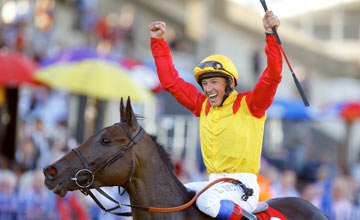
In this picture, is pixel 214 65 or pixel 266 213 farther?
pixel 266 213

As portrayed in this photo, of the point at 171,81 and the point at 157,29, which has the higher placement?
the point at 157,29

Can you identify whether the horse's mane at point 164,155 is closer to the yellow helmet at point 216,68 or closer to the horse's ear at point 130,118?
the horse's ear at point 130,118

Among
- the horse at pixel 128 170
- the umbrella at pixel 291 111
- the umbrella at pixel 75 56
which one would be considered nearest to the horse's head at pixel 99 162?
the horse at pixel 128 170

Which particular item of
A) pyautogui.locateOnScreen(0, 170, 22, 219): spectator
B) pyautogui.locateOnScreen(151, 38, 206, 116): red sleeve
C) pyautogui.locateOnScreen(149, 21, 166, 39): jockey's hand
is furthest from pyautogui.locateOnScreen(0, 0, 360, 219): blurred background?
pyautogui.locateOnScreen(149, 21, 166, 39): jockey's hand

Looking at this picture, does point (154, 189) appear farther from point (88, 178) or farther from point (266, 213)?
point (266, 213)

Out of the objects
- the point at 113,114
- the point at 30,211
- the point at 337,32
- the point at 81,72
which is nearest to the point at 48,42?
the point at 113,114

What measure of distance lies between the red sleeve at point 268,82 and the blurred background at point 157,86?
0.97 meters

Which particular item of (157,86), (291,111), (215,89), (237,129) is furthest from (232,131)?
(291,111)

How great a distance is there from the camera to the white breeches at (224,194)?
4.29m

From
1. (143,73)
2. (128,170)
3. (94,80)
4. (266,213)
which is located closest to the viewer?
(128,170)

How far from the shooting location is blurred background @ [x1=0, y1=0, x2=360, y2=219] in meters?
9.12

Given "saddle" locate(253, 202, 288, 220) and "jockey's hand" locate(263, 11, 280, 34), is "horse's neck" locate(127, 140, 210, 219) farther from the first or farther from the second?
"jockey's hand" locate(263, 11, 280, 34)

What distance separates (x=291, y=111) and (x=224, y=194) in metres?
10.8

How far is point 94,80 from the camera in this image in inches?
361
